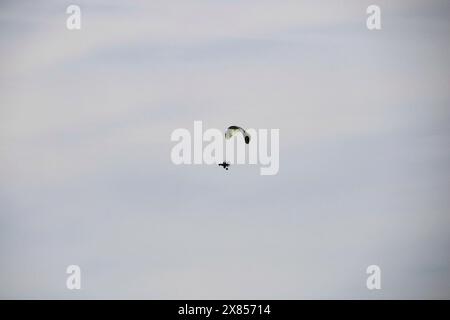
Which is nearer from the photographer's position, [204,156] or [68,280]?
[204,156]

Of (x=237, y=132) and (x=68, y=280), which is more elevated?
(x=237, y=132)
